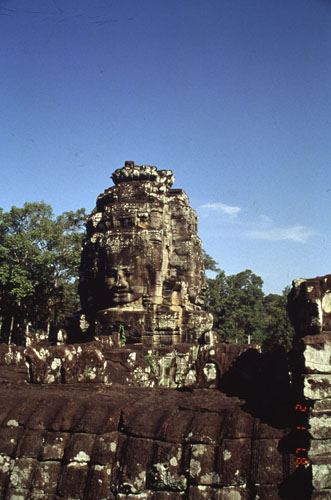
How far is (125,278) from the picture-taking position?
32.9 ft

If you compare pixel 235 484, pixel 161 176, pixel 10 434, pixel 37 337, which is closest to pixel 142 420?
pixel 235 484

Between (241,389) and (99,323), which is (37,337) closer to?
(99,323)

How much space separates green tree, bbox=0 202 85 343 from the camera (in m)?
22.6

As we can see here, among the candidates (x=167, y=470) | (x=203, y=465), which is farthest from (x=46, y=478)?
(x=203, y=465)

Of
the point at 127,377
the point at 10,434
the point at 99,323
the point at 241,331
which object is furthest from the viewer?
the point at 241,331

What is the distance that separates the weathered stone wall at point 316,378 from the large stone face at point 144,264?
608 cm

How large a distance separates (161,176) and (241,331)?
59.3 feet

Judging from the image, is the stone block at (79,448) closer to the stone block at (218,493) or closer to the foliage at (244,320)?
the stone block at (218,493)

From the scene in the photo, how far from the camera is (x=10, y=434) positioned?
3289 mm

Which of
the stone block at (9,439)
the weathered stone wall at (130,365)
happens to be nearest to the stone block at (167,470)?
the stone block at (9,439)

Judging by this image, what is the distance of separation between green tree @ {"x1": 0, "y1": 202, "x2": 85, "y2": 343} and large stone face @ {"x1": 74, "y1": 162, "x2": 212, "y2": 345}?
38.0 ft

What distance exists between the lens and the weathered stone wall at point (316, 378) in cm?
255

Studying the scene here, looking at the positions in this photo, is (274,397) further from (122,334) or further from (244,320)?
(244,320)

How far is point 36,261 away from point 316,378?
21633 mm
